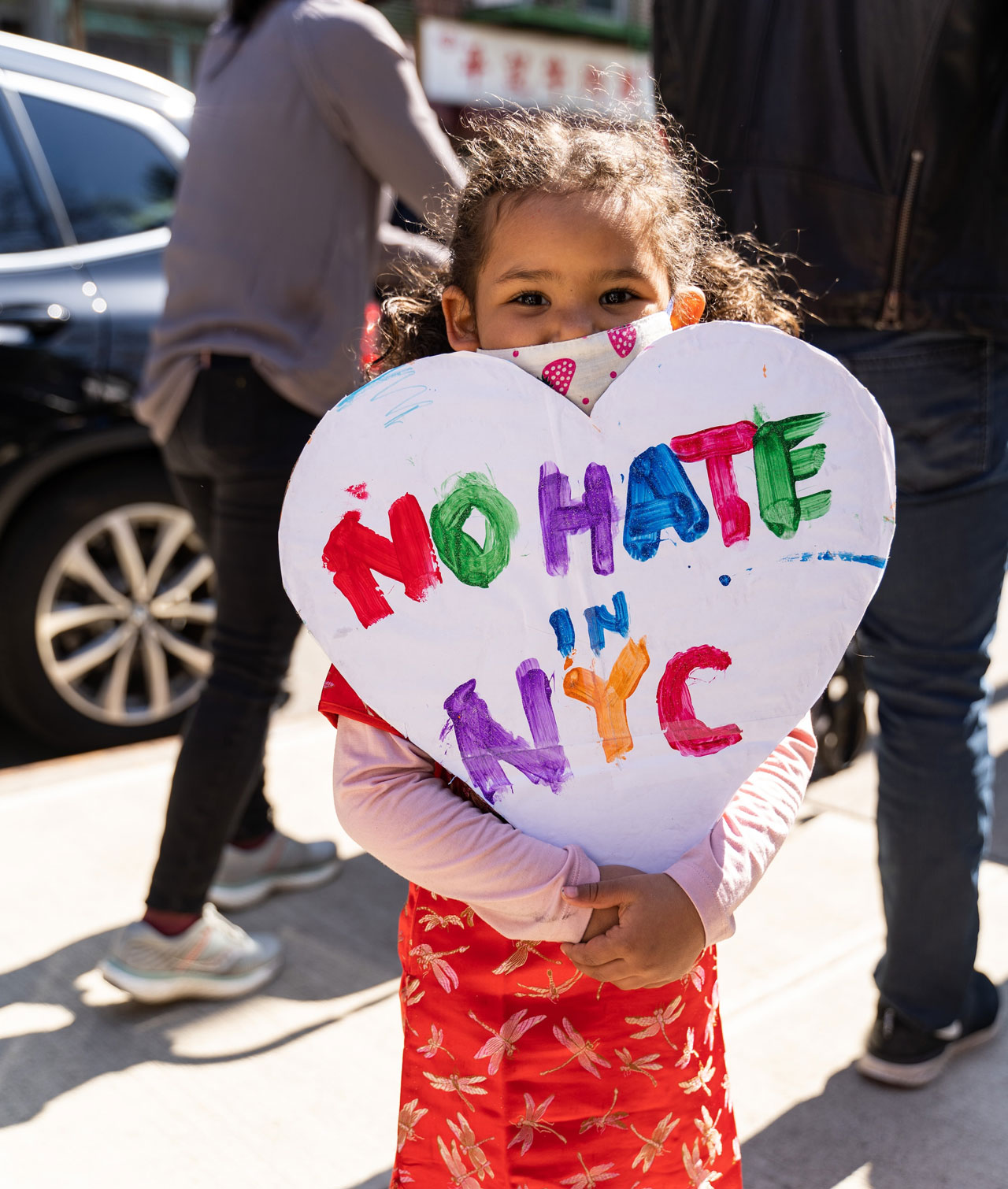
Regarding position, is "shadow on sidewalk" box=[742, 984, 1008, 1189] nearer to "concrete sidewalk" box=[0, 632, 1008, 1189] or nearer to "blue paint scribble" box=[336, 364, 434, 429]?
"concrete sidewalk" box=[0, 632, 1008, 1189]

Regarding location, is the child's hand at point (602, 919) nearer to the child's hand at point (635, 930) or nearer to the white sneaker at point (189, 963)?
the child's hand at point (635, 930)

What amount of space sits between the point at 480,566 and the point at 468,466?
11cm

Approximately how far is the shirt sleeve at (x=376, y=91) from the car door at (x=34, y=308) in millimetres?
1593

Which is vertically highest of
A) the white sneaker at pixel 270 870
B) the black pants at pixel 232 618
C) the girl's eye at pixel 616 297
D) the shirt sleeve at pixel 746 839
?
→ the girl's eye at pixel 616 297

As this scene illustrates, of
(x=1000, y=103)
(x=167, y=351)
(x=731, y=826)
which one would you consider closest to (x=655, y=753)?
(x=731, y=826)

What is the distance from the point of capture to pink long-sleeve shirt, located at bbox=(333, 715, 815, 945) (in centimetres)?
127

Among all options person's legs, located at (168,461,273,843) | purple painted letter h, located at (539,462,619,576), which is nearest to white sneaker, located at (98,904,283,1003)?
person's legs, located at (168,461,273,843)

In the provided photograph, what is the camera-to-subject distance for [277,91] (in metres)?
2.42

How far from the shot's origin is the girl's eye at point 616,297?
1.40 m

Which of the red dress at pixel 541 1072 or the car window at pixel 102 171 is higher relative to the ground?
the car window at pixel 102 171

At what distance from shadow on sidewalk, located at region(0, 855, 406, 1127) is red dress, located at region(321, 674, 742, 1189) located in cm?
109

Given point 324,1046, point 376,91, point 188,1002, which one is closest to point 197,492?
point 376,91

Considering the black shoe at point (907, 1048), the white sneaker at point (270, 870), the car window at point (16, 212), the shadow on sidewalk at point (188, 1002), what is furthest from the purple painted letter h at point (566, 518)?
the car window at point (16, 212)

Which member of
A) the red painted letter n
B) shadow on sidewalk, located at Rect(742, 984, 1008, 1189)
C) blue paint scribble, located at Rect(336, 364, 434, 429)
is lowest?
shadow on sidewalk, located at Rect(742, 984, 1008, 1189)
